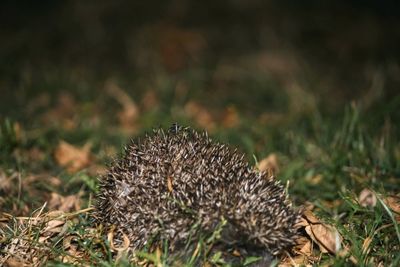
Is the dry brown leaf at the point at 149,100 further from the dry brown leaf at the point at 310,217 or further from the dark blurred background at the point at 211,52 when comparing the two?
the dry brown leaf at the point at 310,217

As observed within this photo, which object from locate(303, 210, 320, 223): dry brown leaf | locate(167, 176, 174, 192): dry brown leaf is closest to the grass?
locate(303, 210, 320, 223): dry brown leaf

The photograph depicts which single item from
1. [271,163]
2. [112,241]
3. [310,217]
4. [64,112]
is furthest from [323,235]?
[64,112]

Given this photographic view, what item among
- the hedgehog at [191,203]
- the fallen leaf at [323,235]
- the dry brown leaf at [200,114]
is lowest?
the dry brown leaf at [200,114]

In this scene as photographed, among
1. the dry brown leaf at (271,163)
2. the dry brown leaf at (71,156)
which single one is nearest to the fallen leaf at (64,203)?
the dry brown leaf at (71,156)

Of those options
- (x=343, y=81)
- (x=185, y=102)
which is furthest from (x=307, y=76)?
(x=185, y=102)

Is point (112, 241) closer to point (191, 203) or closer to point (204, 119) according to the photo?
point (191, 203)

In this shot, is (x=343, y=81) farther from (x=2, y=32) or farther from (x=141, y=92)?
(x=2, y=32)
